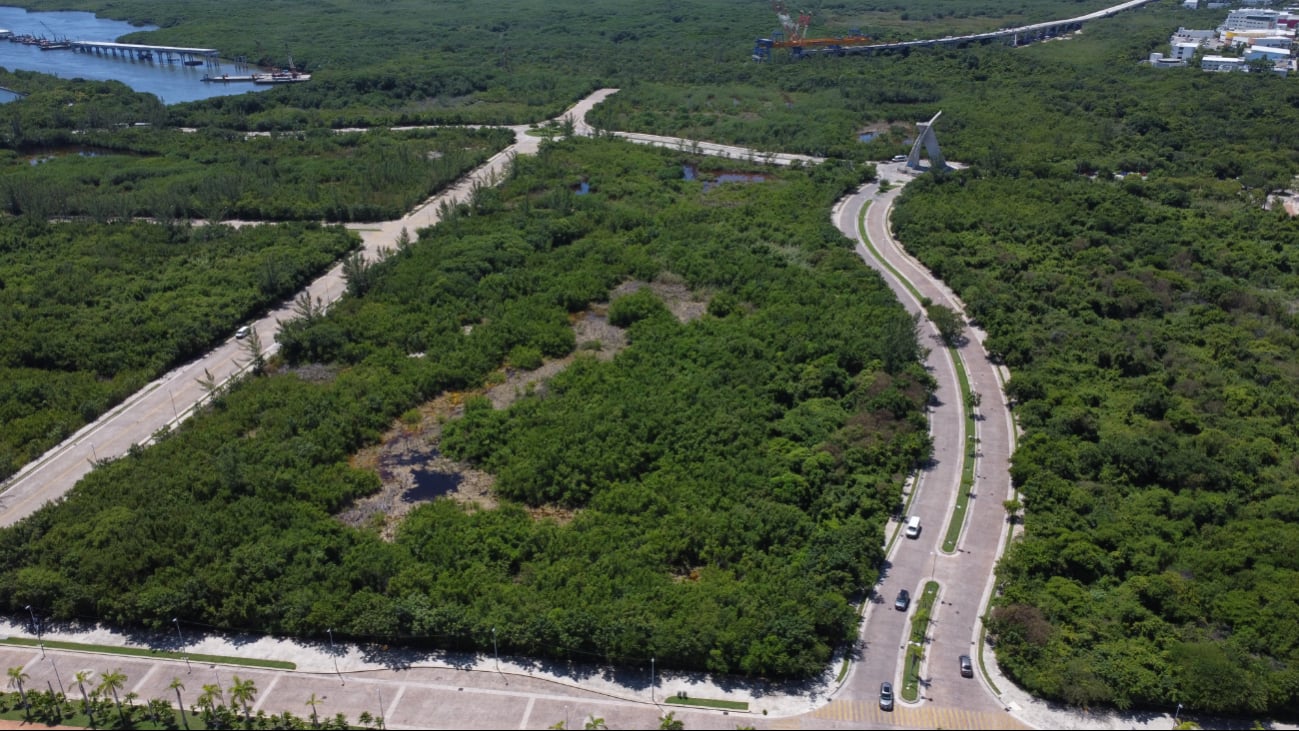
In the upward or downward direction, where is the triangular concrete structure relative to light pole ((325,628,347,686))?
upward

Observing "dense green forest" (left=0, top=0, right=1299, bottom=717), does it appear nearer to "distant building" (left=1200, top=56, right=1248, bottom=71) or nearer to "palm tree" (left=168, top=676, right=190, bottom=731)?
"palm tree" (left=168, top=676, right=190, bottom=731)

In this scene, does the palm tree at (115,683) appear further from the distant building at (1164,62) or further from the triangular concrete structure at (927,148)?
the distant building at (1164,62)

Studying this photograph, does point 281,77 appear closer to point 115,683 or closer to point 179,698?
point 115,683

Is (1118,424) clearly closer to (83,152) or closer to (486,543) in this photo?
(486,543)

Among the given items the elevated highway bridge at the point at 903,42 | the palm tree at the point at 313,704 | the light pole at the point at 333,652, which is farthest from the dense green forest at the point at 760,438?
the elevated highway bridge at the point at 903,42

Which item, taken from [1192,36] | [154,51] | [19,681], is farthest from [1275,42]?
[154,51]

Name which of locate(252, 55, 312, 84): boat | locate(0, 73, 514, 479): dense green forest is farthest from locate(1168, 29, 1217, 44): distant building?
locate(252, 55, 312, 84): boat

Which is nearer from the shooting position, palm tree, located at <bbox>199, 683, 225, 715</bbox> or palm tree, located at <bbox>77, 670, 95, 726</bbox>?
palm tree, located at <bbox>199, 683, 225, 715</bbox>
